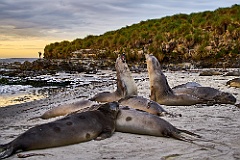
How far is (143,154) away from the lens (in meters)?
4.63

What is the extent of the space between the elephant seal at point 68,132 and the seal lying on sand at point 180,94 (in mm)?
2980

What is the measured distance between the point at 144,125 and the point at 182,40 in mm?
25180

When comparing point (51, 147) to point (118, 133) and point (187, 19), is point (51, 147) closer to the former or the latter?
point (118, 133)

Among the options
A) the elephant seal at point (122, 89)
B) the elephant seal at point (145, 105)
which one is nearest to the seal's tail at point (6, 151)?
the elephant seal at point (145, 105)

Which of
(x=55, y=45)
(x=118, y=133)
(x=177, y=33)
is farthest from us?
(x=55, y=45)

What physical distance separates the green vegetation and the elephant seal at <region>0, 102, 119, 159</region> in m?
20.7

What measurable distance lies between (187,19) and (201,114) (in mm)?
34221

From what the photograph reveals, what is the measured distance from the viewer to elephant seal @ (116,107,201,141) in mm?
5484

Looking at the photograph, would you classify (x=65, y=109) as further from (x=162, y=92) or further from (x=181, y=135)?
(x=181, y=135)

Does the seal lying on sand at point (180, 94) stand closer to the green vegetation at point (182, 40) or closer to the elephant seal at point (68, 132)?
the elephant seal at point (68, 132)

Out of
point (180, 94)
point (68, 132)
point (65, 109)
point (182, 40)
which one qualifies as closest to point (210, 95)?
point (180, 94)

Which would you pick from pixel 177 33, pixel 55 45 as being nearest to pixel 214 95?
pixel 177 33

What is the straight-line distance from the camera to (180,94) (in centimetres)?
885

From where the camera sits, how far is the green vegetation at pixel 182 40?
27391 mm
